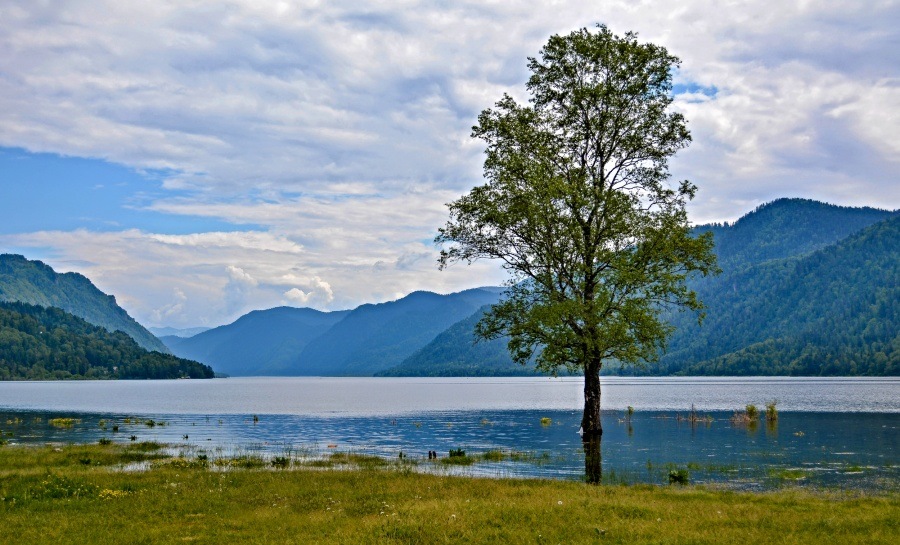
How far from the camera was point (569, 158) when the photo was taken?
5541 cm

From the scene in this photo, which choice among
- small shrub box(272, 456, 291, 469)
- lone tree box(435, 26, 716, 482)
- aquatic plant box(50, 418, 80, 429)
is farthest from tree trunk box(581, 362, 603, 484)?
aquatic plant box(50, 418, 80, 429)

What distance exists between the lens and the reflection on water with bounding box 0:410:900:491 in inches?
1677

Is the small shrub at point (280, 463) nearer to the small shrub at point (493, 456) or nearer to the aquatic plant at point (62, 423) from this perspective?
the small shrub at point (493, 456)

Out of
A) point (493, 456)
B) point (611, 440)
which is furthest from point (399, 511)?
point (611, 440)

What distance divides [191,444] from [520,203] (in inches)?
1454

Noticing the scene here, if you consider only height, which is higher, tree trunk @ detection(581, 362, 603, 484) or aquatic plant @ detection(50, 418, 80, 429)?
tree trunk @ detection(581, 362, 603, 484)

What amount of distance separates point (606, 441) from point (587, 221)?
21.9 m

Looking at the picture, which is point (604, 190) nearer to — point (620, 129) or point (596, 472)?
point (620, 129)

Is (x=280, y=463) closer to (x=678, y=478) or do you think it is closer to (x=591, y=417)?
(x=678, y=478)

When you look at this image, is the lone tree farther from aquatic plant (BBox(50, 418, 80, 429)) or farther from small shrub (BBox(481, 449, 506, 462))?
aquatic plant (BBox(50, 418, 80, 429))

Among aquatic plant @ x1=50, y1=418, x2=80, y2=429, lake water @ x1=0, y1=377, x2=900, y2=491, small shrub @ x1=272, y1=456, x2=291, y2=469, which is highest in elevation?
small shrub @ x1=272, y1=456, x2=291, y2=469

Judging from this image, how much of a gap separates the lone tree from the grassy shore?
16.2 meters

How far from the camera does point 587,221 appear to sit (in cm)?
5212

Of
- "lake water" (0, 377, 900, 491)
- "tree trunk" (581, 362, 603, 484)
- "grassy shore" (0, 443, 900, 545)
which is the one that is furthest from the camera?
"tree trunk" (581, 362, 603, 484)
